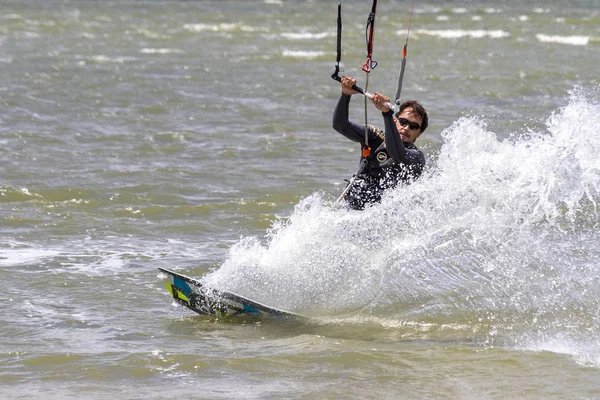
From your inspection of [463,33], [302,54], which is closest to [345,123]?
[302,54]

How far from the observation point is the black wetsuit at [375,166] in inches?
297

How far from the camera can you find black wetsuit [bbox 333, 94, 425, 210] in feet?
24.7

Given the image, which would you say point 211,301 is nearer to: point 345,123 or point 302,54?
point 345,123

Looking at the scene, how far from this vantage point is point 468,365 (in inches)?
251

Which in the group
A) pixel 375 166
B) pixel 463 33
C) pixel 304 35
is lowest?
pixel 304 35

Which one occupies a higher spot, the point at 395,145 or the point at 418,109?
the point at 418,109

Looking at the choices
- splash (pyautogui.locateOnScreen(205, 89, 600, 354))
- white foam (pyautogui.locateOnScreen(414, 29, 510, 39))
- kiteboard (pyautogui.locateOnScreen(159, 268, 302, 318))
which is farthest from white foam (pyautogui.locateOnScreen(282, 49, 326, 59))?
kiteboard (pyautogui.locateOnScreen(159, 268, 302, 318))

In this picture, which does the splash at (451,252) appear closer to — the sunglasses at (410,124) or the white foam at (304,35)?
the sunglasses at (410,124)

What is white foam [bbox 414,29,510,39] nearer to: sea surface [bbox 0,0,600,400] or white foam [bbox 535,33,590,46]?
white foam [bbox 535,33,590,46]

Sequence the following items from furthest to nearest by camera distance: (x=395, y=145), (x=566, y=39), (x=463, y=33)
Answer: (x=463, y=33), (x=566, y=39), (x=395, y=145)

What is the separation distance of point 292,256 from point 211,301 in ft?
2.37

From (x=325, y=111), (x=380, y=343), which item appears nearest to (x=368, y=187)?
(x=380, y=343)

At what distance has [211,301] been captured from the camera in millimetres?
7488

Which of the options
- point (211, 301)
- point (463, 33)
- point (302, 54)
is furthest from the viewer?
point (463, 33)
